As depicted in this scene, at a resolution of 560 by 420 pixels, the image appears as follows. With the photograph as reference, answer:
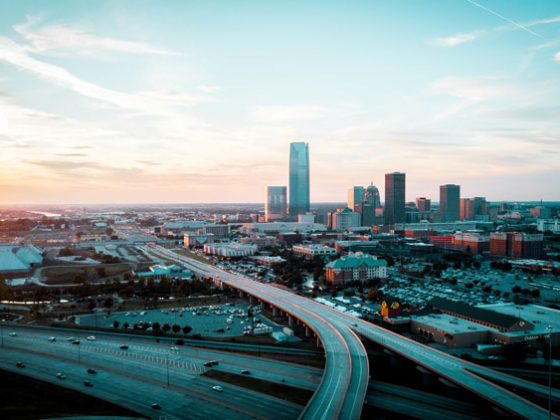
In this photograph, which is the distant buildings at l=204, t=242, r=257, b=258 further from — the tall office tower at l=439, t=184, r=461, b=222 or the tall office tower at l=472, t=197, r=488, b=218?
the tall office tower at l=472, t=197, r=488, b=218

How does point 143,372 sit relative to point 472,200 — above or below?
below

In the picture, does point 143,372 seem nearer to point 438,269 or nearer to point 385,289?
point 385,289

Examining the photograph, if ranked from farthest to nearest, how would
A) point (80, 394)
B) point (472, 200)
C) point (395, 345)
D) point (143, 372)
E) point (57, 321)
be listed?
1. point (472, 200)
2. point (57, 321)
3. point (395, 345)
4. point (143, 372)
5. point (80, 394)

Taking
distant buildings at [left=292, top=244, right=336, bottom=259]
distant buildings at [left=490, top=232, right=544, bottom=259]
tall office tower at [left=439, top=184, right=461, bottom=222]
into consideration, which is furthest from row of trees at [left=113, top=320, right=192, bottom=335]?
tall office tower at [left=439, top=184, right=461, bottom=222]

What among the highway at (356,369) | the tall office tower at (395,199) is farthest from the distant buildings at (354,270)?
the tall office tower at (395,199)

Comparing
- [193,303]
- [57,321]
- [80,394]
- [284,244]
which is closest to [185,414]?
[80,394]

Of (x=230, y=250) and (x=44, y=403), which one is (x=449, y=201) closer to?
(x=230, y=250)
